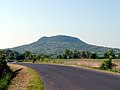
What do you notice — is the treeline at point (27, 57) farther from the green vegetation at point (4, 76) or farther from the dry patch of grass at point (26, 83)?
the dry patch of grass at point (26, 83)

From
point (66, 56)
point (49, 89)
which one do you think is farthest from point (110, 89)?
point (66, 56)

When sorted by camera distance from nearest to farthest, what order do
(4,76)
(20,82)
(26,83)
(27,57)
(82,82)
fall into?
1. (82,82)
2. (26,83)
3. (20,82)
4. (4,76)
5. (27,57)

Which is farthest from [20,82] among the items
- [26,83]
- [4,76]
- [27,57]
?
[27,57]

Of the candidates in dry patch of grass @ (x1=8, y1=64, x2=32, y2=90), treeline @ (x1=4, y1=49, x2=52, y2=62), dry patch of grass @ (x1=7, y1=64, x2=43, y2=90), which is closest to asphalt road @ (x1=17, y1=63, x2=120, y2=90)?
dry patch of grass @ (x1=7, y1=64, x2=43, y2=90)

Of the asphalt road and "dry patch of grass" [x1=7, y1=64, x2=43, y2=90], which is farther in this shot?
"dry patch of grass" [x1=7, y1=64, x2=43, y2=90]

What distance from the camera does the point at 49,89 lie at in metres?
22.2

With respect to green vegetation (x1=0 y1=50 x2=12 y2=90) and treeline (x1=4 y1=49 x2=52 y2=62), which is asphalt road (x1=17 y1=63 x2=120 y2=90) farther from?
treeline (x1=4 y1=49 x2=52 y2=62)

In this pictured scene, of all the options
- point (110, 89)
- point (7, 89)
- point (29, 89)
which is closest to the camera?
point (110, 89)

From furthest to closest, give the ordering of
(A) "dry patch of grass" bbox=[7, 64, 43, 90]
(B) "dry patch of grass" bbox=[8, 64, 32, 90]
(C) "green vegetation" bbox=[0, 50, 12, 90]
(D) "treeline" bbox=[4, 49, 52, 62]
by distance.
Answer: (D) "treeline" bbox=[4, 49, 52, 62] → (C) "green vegetation" bbox=[0, 50, 12, 90] → (B) "dry patch of grass" bbox=[8, 64, 32, 90] → (A) "dry patch of grass" bbox=[7, 64, 43, 90]

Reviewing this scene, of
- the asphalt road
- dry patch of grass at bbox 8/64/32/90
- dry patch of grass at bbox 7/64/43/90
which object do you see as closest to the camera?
the asphalt road

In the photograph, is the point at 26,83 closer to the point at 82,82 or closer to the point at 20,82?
the point at 20,82

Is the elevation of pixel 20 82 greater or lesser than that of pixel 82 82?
lesser

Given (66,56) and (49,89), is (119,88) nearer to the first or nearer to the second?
(49,89)

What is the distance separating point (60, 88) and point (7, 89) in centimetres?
648
